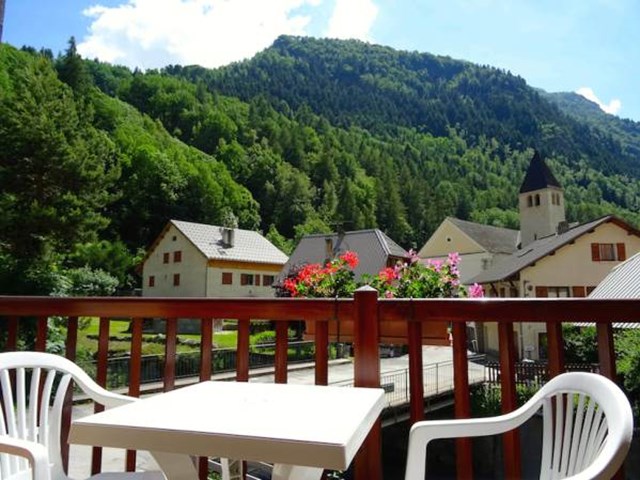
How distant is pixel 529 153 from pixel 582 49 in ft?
226

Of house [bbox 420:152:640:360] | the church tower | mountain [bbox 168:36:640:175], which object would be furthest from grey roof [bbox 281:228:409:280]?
mountain [bbox 168:36:640:175]

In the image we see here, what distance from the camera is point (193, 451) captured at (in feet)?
3.85

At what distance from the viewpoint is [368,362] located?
1.92m

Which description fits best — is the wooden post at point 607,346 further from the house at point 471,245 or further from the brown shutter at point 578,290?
the house at point 471,245

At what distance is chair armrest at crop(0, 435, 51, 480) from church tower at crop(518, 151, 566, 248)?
33.5 meters

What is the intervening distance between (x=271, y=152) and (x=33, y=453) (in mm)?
52029

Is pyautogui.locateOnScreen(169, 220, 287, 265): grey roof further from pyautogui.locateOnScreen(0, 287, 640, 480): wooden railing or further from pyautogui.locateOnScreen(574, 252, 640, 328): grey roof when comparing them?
pyautogui.locateOnScreen(0, 287, 640, 480): wooden railing

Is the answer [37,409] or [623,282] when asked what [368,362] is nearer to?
[37,409]

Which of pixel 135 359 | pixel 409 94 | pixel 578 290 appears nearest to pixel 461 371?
pixel 135 359

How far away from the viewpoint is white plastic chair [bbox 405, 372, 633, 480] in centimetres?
130

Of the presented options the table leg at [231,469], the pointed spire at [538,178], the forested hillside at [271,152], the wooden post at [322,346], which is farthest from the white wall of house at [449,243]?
the table leg at [231,469]

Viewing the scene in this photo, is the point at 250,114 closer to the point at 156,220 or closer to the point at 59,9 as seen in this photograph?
the point at 156,220

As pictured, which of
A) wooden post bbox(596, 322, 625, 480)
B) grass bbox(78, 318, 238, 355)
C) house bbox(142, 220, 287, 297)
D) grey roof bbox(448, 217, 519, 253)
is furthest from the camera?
grey roof bbox(448, 217, 519, 253)

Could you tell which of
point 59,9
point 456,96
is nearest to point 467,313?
point 59,9
